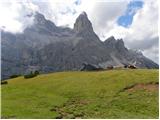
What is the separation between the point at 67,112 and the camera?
133 ft

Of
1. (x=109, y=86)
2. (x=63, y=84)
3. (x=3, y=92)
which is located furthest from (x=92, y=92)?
(x=3, y=92)

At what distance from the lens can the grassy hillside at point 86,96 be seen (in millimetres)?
39062

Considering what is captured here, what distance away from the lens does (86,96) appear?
49.7 meters

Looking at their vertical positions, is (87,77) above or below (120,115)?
above

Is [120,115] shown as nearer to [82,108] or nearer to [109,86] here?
[82,108]

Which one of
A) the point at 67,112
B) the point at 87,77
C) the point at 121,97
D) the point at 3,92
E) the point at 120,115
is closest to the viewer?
the point at 120,115

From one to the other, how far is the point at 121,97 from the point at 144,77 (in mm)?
10514

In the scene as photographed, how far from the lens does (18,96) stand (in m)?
51.1

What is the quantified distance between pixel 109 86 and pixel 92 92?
11.1 ft

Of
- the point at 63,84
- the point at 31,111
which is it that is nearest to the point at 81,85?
the point at 63,84

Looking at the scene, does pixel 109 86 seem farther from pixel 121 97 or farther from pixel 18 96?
pixel 18 96

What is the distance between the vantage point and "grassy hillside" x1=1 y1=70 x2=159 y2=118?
3906 centimetres

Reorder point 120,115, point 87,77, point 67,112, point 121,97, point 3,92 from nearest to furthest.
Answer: point 120,115 < point 67,112 < point 121,97 < point 3,92 < point 87,77

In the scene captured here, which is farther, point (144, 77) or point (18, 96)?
point (144, 77)
